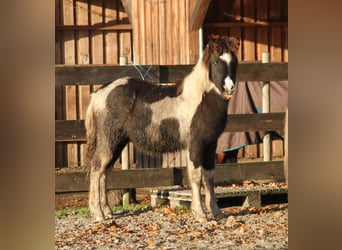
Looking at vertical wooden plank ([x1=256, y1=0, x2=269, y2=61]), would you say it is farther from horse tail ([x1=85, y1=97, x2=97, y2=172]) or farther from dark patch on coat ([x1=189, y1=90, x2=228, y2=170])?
horse tail ([x1=85, y1=97, x2=97, y2=172])

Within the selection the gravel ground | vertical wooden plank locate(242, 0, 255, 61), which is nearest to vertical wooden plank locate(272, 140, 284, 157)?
the gravel ground

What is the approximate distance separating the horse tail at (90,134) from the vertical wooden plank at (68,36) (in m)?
0.49

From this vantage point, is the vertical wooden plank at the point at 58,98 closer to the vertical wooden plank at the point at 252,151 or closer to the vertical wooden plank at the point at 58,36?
the vertical wooden plank at the point at 58,36

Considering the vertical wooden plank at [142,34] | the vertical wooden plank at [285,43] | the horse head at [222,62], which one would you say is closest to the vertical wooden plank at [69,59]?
the vertical wooden plank at [142,34]

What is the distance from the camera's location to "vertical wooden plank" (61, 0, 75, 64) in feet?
12.5

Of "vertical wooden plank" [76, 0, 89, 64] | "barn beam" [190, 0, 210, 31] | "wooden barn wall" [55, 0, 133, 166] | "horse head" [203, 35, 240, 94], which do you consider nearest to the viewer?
"horse head" [203, 35, 240, 94]

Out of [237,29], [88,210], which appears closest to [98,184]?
[88,210]

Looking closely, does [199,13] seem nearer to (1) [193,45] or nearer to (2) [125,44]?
(1) [193,45]

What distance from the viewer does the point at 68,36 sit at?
153 inches

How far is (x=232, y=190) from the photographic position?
3.77 metres

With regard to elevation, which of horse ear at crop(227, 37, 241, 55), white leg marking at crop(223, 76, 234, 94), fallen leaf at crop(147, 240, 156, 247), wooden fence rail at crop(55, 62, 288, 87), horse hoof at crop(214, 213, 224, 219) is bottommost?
fallen leaf at crop(147, 240, 156, 247)

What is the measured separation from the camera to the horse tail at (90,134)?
3.60 metres

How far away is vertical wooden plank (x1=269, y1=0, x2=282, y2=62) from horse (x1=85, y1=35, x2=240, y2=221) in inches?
15.3

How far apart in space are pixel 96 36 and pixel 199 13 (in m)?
0.76
